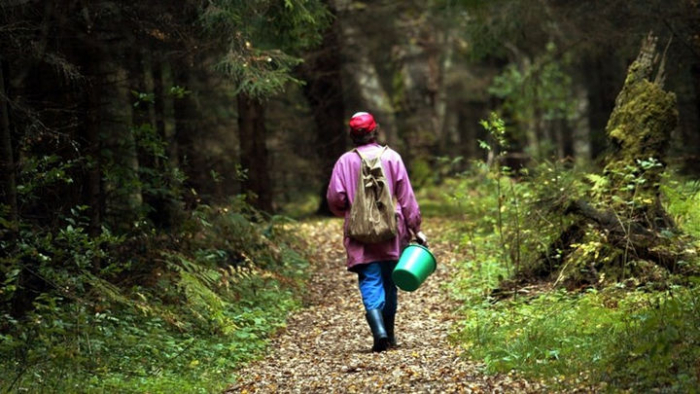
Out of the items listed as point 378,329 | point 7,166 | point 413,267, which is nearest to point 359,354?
point 378,329

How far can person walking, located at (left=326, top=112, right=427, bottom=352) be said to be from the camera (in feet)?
25.4

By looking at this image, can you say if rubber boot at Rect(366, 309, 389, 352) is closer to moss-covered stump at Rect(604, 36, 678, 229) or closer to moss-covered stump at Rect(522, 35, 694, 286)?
moss-covered stump at Rect(522, 35, 694, 286)

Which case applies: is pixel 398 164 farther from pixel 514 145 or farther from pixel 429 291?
pixel 514 145

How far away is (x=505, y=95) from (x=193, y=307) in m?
22.0

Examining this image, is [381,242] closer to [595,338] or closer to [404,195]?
[404,195]

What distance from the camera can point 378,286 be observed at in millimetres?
7793

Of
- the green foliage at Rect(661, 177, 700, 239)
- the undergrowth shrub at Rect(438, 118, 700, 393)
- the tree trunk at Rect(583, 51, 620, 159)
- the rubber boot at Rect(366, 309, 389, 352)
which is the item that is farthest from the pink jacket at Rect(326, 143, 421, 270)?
the tree trunk at Rect(583, 51, 620, 159)

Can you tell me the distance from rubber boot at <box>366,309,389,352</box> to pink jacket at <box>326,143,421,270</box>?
48cm

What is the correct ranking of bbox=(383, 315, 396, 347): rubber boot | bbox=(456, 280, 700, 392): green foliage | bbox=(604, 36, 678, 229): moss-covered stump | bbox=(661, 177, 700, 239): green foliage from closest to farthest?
bbox=(456, 280, 700, 392): green foliage, bbox=(383, 315, 396, 347): rubber boot, bbox=(604, 36, 678, 229): moss-covered stump, bbox=(661, 177, 700, 239): green foliage

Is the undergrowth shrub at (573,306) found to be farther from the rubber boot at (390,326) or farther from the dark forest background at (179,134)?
the dark forest background at (179,134)

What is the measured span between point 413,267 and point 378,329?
668mm

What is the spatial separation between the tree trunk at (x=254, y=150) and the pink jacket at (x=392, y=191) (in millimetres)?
6763

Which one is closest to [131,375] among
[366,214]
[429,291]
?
[366,214]

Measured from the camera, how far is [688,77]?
54.6ft
